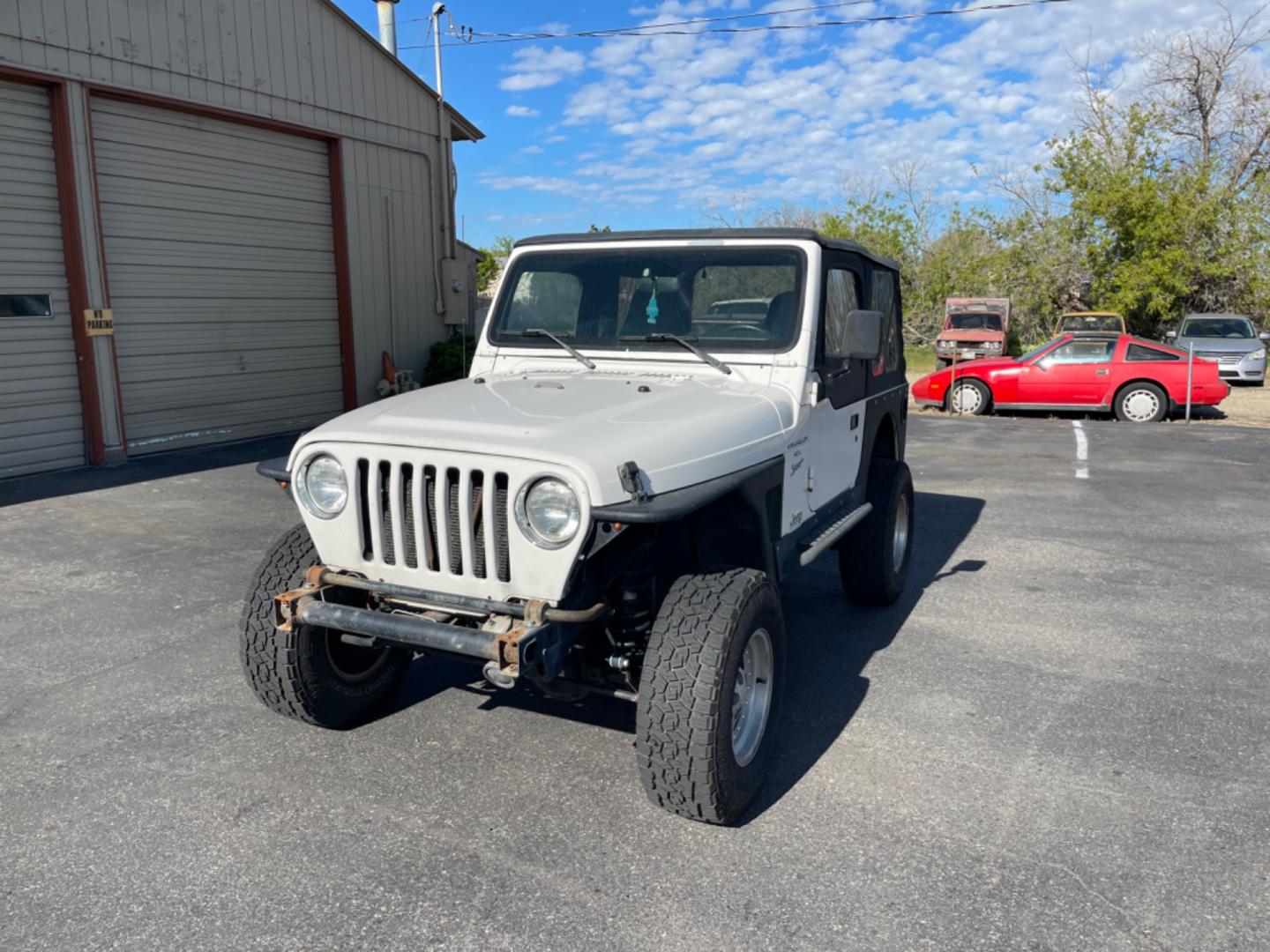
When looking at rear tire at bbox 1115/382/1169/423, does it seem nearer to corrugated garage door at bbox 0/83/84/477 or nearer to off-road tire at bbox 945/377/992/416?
off-road tire at bbox 945/377/992/416

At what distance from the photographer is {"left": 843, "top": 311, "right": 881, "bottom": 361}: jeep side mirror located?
4.28m

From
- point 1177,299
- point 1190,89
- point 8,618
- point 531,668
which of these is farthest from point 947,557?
point 1190,89

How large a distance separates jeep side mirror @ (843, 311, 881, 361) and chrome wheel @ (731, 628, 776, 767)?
1.45 metres

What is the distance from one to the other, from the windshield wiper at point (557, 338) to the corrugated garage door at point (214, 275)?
23.2 feet

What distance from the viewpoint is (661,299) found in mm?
4621

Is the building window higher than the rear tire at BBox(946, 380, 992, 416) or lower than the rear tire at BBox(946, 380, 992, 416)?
higher

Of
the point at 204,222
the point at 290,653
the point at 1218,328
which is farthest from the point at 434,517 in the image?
the point at 1218,328

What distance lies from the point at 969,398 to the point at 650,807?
13602 mm

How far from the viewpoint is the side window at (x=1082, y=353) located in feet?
49.5

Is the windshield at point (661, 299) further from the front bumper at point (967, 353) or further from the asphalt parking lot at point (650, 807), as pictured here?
the front bumper at point (967, 353)

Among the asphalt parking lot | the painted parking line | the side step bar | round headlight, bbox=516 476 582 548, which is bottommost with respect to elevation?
the painted parking line

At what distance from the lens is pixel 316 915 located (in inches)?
111

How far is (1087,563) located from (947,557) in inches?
36.2

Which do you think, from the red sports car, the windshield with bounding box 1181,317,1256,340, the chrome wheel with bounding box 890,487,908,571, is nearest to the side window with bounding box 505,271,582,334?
the chrome wheel with bounding box 890,487,908,571
